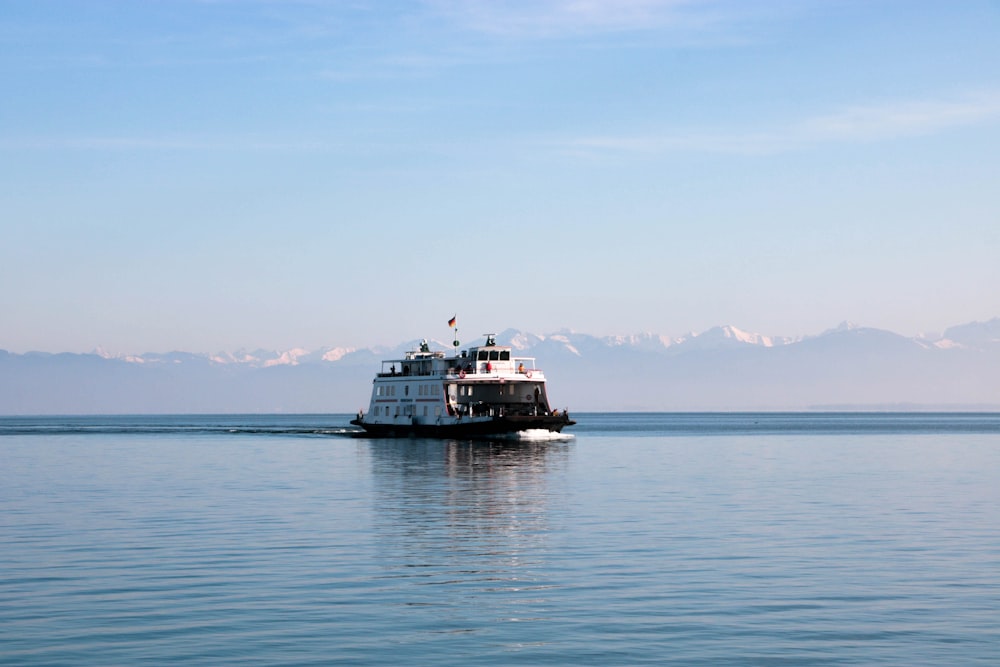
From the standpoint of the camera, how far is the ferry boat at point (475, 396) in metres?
124

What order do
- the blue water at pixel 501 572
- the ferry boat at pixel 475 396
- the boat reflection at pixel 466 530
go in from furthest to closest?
1. the ferry boat at pixel 475 396
2. the boat reflection at pixel 466 530
3. the blue water at pixel 501 572

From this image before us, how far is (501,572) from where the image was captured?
33.0 meters

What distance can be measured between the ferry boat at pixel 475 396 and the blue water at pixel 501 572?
5588cm

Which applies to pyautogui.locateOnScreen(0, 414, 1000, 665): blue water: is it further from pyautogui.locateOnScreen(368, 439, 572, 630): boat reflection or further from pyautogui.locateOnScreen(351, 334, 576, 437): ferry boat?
pyautogui.locateOnScreen(351, 334, 576, 437): ferry boat

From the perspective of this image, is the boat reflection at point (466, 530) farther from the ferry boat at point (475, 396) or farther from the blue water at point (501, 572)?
the ferry boat at point (475, 396)

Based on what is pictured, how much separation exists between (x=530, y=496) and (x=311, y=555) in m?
22.8

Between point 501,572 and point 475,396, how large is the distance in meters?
96.7

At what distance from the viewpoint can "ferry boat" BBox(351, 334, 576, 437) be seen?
4882 inches

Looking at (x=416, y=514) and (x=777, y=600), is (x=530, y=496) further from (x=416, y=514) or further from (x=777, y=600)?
(x=777, y=600)

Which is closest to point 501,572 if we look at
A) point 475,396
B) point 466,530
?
point 466,530

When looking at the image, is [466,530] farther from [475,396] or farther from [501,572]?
[475,396]

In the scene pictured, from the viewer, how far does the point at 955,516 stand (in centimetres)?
4759

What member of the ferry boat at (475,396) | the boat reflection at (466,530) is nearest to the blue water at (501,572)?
the boat reflection at (466,530)

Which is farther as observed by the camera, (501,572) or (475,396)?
(475,396)
